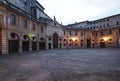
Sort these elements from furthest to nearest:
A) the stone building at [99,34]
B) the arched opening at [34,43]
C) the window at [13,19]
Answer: the stone building at [99,34] < the arched opening at [34,43] < the window at [13,19]

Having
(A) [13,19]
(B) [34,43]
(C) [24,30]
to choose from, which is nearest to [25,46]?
(C) [24,30]

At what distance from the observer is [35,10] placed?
35.0m

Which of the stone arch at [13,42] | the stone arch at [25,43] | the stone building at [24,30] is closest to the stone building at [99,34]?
the stone building at [24,30]

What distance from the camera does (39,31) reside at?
3266 cm

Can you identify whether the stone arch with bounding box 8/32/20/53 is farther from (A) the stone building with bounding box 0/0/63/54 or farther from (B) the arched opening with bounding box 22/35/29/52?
(B) the arched opening with bounding box 22/35/29/52

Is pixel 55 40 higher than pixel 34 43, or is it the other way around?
pixel 55 40

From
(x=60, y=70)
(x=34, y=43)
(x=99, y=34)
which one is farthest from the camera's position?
(x=99, y=34)

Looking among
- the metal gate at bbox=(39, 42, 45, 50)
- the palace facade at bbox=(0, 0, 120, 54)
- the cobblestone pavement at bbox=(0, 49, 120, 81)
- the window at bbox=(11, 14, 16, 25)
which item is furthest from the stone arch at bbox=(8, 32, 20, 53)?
the cobblestone pavement at bbox=(0, 49, 120, 81)

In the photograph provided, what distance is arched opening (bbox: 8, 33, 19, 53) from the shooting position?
21583 mm

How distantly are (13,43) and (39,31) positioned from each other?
11246 mm

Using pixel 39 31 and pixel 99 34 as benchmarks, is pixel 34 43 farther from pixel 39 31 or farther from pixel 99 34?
pixel 99 34

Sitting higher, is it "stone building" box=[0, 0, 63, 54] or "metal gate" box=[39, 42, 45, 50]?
"stone building" box=[0, 0, 63, 54]

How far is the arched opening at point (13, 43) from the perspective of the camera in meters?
21.6

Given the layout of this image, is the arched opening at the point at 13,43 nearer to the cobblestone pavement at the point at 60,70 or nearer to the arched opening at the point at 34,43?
the arched opening at the point at 34,43
